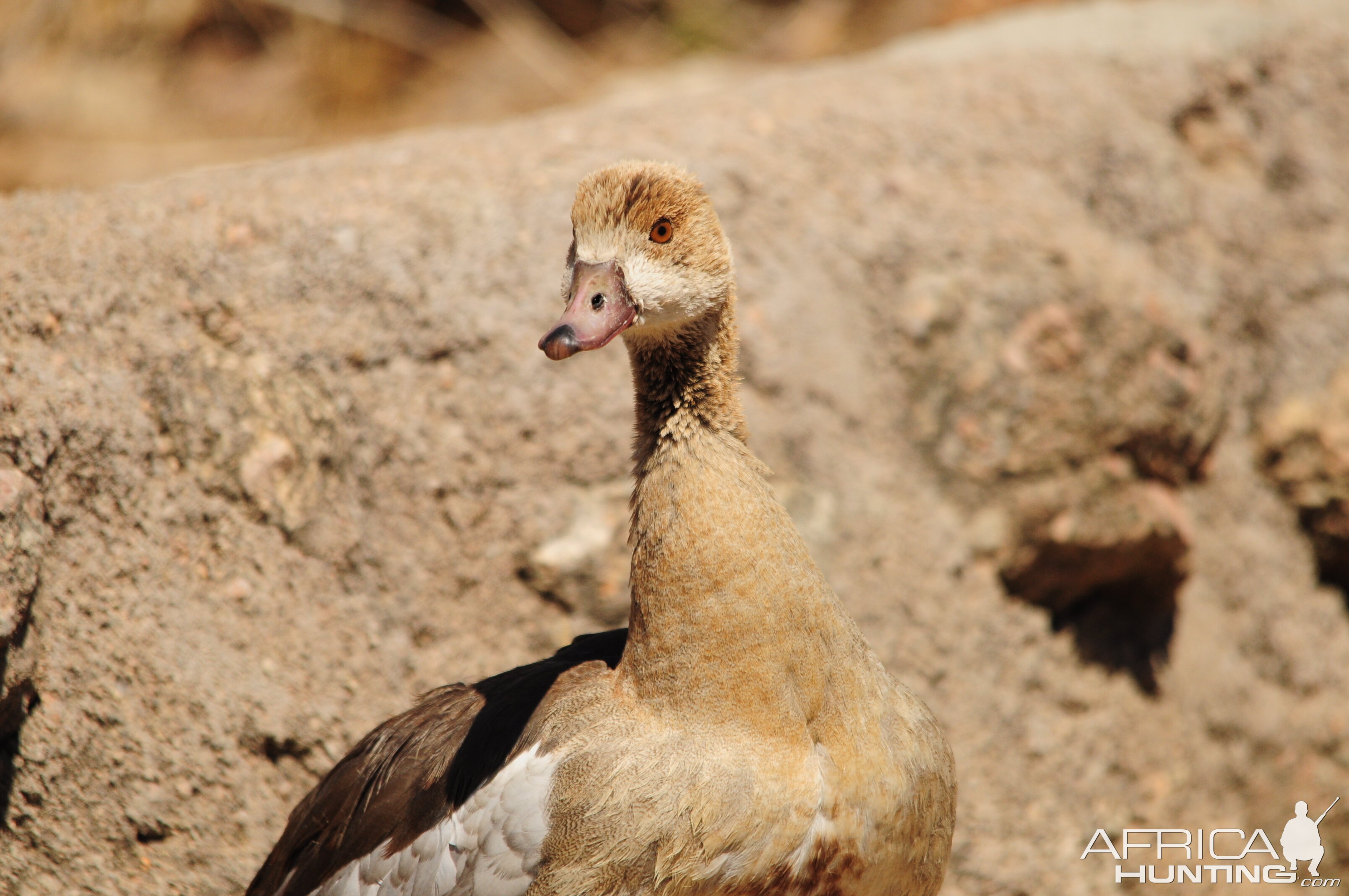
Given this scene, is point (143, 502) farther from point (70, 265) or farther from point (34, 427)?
point (70, 265)

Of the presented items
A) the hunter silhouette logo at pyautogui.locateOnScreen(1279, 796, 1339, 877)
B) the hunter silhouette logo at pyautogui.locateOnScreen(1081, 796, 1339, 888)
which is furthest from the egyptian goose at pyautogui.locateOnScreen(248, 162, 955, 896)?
the hunter silhouette logo at pyautogui.locateOnScreen(1279, 796, 1339, 877)

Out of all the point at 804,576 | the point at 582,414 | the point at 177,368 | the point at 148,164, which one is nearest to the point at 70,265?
the point at 177,368

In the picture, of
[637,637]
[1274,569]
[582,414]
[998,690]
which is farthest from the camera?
[1274,569]

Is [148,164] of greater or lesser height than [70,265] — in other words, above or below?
below

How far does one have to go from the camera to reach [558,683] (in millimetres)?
2521

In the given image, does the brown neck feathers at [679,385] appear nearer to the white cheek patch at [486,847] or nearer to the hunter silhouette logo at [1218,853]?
the white cheek patch at [486,847]

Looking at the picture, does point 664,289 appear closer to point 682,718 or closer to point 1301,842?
point 682,718

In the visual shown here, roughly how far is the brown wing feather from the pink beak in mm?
814

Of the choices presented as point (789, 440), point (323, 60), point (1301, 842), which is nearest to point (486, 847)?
point (789, 440)

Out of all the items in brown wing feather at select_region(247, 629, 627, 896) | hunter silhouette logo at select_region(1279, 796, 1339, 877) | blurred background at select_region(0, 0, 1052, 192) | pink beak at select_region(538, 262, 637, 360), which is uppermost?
pink beak at select_region(538, 262, 637, 360)

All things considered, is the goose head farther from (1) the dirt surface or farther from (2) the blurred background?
(2) the blurred background

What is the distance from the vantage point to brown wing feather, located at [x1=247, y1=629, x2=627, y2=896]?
2479 millimetres

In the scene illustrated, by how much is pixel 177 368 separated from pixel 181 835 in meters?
1.26

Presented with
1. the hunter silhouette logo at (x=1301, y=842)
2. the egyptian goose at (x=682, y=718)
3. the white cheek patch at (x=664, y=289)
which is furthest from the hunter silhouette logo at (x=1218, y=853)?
the white cheek patch at (x=664, y=289)
